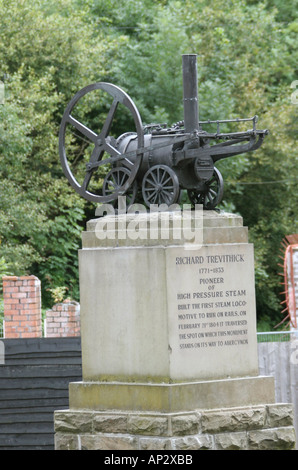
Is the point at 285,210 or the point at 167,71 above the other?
the point at 167,71

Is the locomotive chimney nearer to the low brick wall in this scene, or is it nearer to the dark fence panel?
the low brick wall

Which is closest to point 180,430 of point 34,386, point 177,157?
point 177,157

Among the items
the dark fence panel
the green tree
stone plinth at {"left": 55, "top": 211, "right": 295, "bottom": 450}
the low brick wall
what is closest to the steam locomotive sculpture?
stone plinth at {"left": 55, "top": 211, "right": 295, "bottom": 450}

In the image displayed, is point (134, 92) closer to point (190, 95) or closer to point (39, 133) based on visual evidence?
point (39, 133)

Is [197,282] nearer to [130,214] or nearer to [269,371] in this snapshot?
[130,214]

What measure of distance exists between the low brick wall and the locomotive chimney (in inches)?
105

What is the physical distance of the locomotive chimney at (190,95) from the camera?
376 inches

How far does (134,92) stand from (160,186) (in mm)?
13441

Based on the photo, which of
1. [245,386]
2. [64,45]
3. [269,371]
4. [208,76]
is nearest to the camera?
[245,386]

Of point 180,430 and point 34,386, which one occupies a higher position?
point 34,386

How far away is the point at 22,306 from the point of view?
44.9ft

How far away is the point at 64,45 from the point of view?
20859mm
